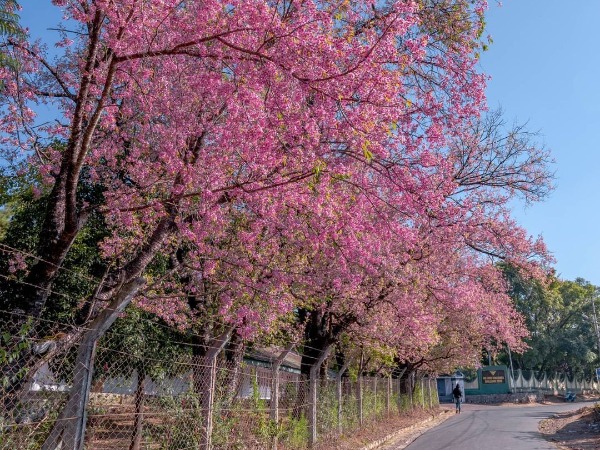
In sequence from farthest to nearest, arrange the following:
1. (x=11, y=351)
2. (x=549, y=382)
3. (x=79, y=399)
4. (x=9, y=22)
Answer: (x=549, y=382)
(x=9, y=22)
(x=11, y=351)
(x=79, y=399)

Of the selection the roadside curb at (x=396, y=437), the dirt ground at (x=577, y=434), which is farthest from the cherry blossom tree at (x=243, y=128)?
the dirt ground at (x=577, y=434)

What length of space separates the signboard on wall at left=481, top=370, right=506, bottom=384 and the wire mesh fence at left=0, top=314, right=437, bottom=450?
48.8 metres

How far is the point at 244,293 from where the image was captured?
31.0 feet

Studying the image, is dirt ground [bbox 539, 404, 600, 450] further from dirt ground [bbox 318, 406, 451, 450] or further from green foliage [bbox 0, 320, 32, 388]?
green foliage [bbox 0, 320, 32, 388]

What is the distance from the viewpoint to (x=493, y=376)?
6041 cm

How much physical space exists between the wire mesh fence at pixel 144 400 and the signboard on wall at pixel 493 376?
48.8 metres

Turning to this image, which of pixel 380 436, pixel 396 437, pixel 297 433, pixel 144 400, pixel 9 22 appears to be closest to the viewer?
pixel 9 22

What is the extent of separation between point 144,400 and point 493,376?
58988mm

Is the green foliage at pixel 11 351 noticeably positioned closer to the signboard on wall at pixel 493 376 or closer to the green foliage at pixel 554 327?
the green foliage at pixel 554 327

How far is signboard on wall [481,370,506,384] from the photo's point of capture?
2357 inches

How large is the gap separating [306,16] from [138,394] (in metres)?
6.06

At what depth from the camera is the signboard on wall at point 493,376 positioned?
59.9 m

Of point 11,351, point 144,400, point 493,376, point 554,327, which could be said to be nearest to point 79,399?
point 11,351

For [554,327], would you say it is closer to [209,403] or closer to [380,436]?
[380,436]
